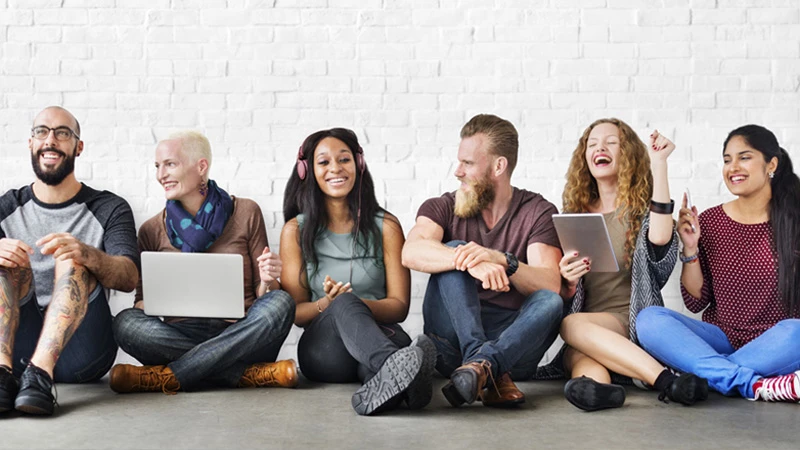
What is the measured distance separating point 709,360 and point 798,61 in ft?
6.61

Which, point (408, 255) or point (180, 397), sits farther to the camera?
point (408, 255)

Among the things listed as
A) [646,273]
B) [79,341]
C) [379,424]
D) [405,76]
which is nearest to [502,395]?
[379,424]

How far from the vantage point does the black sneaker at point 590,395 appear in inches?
109

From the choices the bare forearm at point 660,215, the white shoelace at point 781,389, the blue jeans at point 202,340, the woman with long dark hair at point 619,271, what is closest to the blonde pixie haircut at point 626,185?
the woman with long dark hair at point 619,271

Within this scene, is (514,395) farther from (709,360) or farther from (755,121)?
(755,121)

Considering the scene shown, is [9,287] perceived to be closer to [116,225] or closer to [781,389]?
[116,225]

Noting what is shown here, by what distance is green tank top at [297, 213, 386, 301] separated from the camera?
137 inches

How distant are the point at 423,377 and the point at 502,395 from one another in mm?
346

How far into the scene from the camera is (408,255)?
3.29m

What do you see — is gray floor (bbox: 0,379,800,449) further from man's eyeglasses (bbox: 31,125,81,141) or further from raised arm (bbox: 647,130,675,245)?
man's eyeglasses (bbox: 31,125,81,141)

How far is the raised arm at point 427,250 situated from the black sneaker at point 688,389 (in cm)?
88

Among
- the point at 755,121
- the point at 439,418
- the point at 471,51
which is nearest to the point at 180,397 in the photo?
the point at 439,418

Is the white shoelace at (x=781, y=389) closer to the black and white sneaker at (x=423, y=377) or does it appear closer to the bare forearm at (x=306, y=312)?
the black and white sneaker at (x=423, y=377)

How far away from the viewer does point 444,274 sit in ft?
10.2
